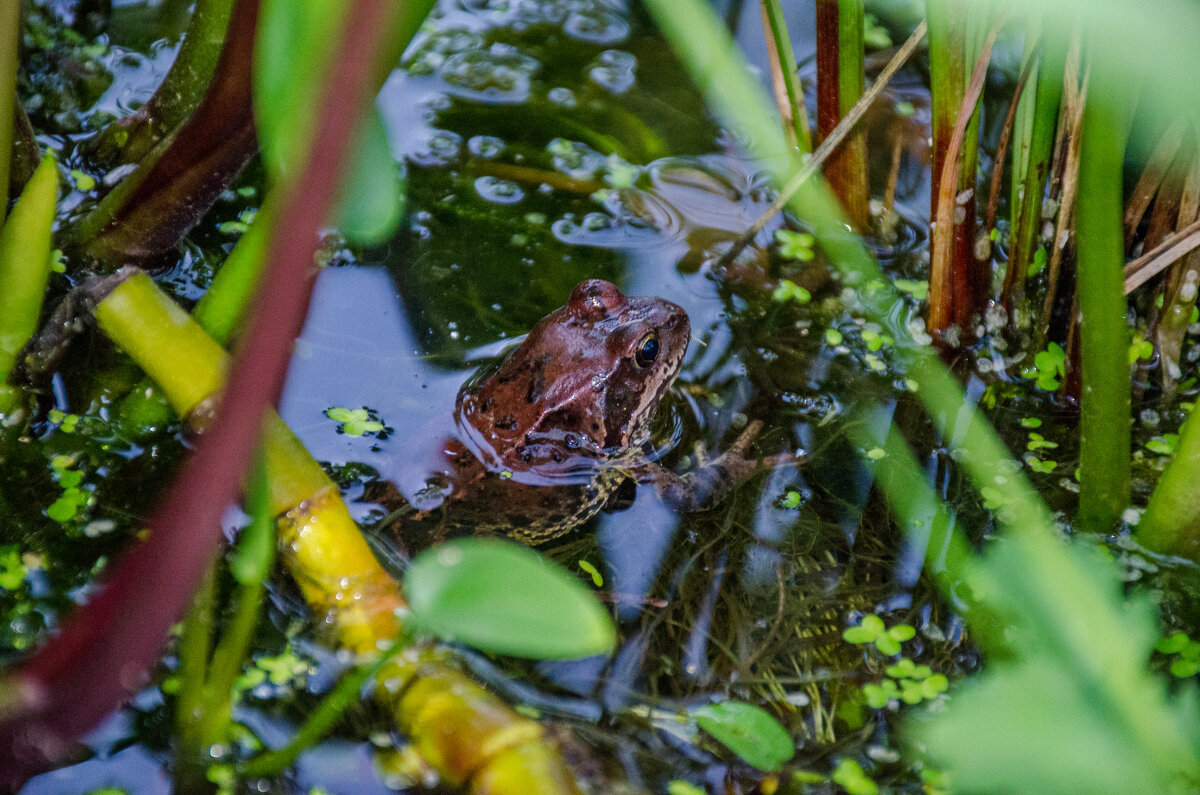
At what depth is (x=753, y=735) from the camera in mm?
2164

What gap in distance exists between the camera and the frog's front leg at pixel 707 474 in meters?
3.15

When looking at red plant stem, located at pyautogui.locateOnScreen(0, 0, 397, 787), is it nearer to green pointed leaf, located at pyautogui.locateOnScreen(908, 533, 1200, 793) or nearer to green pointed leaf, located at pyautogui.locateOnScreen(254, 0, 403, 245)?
green pointed leaf, located at pyautogui.locateOnScreen(254, 0, 403, 245)

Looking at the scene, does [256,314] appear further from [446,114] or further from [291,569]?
[446,114]

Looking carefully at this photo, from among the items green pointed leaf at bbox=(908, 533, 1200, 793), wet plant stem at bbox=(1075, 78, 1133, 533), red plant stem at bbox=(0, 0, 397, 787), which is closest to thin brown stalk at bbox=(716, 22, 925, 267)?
wet plant stem at bbox=(1075, 78, 1133, 533)

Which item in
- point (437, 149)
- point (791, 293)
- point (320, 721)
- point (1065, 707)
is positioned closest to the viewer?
point (1065, 707)

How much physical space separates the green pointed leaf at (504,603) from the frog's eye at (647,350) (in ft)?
6.91

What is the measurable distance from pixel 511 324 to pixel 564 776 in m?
2.04

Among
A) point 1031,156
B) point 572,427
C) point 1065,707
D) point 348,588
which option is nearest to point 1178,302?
point 1031,156

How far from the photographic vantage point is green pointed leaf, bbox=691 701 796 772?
215 cm

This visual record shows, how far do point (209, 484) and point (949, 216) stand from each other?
9.45 ft

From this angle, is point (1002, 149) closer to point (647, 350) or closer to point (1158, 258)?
point (1158, 258)

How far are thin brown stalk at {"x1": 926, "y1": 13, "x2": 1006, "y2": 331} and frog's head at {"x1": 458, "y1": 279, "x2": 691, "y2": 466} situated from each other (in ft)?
3.17

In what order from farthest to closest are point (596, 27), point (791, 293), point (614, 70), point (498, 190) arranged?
point (596, 27), point (614, 70), point (498, 190), point (791, 293)

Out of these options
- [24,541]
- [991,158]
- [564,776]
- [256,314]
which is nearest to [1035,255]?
[991,158]
